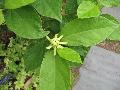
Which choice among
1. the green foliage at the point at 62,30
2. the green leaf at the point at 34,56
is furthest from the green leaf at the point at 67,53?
the green leaf at the point at 34,56

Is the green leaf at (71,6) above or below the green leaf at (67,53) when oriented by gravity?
above

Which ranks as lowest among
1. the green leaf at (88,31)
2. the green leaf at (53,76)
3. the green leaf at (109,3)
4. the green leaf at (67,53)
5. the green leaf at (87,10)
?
the green leaf at (53,76)

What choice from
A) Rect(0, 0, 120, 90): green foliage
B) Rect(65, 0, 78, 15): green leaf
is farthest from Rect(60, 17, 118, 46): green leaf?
Rect(65, 0, 78, 15): green leaf

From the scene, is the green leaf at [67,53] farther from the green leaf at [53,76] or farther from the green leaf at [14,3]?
the green leaf at [14,3]

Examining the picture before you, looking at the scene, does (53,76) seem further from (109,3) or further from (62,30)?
(109,3)

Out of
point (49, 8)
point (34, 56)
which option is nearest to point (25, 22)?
point (49, 8)

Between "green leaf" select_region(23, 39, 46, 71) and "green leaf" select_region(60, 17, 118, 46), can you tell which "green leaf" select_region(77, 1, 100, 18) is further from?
"green leaf" select_region(23, 39, 46, 71)

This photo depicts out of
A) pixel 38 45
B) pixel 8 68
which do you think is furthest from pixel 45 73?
pixel 8 68
